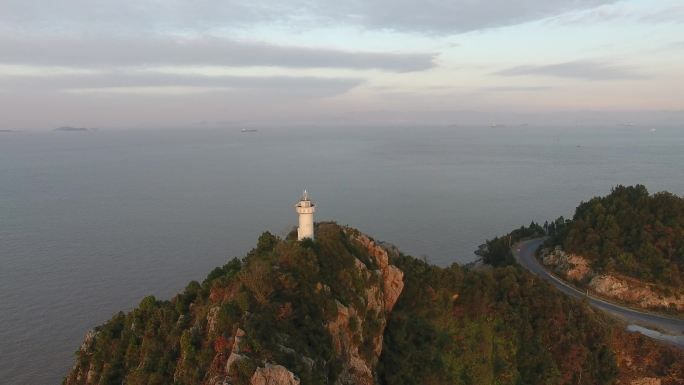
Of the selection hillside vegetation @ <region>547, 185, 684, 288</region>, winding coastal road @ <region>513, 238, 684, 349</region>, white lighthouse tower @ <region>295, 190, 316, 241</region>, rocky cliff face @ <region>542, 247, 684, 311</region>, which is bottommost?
winding coastal road @ <region>513, 238, 684, 349</region>

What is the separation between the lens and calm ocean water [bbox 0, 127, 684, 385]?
38.8 m

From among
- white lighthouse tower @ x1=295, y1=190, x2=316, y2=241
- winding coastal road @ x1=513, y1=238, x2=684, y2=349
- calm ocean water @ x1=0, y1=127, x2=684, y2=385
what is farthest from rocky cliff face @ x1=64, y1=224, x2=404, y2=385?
winding coastal road @ x1=513, y1=238, x2=684, y2=349

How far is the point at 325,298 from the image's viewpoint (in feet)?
67.7

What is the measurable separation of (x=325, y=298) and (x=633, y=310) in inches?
1146

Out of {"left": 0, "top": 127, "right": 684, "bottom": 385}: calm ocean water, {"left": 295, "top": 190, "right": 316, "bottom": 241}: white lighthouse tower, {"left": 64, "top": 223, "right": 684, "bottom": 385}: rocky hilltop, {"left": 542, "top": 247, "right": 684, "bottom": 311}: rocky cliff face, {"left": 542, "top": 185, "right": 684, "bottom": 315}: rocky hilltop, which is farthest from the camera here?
{"left": 0, "top": 127, "right": 684, "bottom": 385}: calm ocean water

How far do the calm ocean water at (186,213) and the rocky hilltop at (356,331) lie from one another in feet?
32.2

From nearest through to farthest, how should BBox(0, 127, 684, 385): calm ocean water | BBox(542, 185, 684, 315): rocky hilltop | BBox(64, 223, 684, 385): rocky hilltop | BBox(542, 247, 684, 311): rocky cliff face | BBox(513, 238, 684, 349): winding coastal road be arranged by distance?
BBox(64, 223, 684, 385): rocky hilltop, BBox(513, 238, 684, 349): winding coastal road, BBox(542, 247, 684, 311): rocky cliff face, BBox(542, 185, 684, 315): rocky hilltop, BBox(0, 127, 684, 385): calm ocean water

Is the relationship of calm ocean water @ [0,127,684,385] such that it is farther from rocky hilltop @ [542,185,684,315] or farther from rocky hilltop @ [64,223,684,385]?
rocky hilltop @ [542,185,684,315]

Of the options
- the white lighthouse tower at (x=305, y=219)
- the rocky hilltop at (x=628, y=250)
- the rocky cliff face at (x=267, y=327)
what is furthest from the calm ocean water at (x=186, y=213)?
the rocky hilltop at (x=628, y=250)

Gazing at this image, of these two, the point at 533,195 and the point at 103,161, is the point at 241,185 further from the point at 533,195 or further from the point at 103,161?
the point at 103,161

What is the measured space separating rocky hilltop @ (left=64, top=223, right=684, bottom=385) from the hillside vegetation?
30.6ft

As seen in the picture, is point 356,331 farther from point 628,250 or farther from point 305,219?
point 628,250

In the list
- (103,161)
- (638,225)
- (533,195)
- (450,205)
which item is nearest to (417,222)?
(450,205)

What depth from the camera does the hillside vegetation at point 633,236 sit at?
38.8 meters
